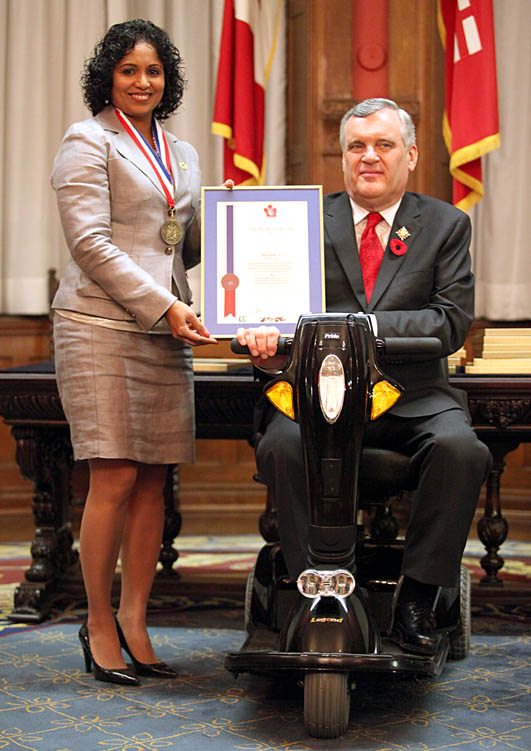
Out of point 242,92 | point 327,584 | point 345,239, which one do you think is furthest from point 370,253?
point 242,92

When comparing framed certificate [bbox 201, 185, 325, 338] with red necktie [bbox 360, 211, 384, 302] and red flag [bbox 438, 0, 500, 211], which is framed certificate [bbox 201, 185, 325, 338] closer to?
red necktie [bbox 360, 211, 384, 302]

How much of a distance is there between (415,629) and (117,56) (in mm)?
1674

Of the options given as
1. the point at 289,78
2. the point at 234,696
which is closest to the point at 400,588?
the point at 234,696

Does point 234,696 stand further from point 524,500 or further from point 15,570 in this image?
point 524,500

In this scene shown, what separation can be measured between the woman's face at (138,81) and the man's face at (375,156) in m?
0.54

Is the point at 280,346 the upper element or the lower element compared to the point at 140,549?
upper

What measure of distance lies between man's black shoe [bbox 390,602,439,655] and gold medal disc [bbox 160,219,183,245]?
3.71 ft

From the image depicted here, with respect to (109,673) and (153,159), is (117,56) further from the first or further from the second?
(109,673)

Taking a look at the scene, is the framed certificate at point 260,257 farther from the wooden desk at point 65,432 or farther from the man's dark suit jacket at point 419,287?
the wooden desk at point 65,432

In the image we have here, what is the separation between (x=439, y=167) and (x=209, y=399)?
7.02ft

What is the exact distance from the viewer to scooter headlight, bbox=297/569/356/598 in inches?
94.6

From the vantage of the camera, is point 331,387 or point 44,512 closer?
point 331,387

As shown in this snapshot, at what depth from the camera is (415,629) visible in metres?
2.56

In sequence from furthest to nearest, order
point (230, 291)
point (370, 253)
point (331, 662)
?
point (370, 253) < point (230, 291) < point (331, 662)
